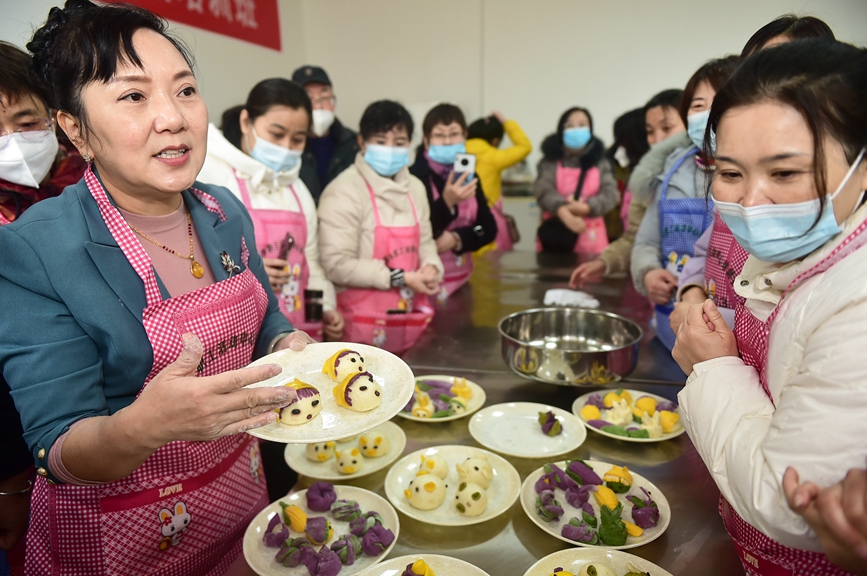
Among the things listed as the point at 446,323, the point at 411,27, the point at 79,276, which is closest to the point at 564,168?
the point at 446,323

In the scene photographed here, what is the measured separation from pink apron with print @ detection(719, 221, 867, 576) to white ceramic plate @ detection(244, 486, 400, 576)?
73 cm

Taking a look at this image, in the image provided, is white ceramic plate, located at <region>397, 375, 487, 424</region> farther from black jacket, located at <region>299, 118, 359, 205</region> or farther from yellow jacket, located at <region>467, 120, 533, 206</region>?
yellow jacket, located at <region>467, 120, 533, 206</region>

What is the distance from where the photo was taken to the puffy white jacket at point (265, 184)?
231 cm

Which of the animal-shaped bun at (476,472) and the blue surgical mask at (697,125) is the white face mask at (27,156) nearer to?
the animal-shaped bun at (476,472)

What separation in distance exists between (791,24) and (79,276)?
182 centimetres

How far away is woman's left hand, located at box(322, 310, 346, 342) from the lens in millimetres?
2641

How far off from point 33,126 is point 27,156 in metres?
0.10

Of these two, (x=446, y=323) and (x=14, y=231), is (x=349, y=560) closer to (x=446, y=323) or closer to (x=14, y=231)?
(x=14, y=231)

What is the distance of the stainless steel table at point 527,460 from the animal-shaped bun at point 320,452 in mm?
76

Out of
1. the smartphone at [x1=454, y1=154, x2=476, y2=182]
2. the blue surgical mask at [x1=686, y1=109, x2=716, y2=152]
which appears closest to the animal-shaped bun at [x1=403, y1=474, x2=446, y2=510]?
the blue surgical mask at [x1=686, y1=109, x2=716, y2=152]

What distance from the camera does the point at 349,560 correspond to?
Result: 1179 millimetres

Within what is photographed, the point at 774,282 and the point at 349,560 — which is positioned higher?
the point at 774,282

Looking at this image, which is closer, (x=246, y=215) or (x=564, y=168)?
(x=246, y=215)

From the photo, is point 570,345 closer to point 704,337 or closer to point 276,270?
point 704,337
